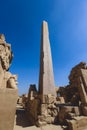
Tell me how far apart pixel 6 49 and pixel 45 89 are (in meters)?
3.88

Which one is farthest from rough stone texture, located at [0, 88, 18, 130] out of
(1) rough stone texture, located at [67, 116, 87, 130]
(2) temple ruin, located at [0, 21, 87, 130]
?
(1) rough stone texture, located at [67, 116, 87, 130]

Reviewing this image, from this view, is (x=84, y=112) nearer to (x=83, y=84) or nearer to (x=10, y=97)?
(x=83, y=84)

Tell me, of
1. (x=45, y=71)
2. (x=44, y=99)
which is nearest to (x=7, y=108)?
(x=44, y=99)

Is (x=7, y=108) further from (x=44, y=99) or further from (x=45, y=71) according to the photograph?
(x=45, y=71)

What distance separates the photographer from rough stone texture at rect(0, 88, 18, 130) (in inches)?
89.2

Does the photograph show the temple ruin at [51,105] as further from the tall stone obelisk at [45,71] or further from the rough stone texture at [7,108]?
the rough stone texture at [7,108]

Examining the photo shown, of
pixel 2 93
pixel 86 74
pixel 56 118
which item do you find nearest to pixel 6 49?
pixel 2 93

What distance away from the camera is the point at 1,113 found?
2.28m

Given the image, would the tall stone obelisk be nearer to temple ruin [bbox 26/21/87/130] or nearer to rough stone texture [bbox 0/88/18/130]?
temple ruin [bbox 26/21/87/130]

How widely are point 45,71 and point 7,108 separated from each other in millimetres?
5779

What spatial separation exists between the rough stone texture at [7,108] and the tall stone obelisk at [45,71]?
4.70 meters

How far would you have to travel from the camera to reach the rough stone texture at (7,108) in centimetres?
227

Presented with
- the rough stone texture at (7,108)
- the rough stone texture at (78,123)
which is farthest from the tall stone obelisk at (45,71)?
the rough stone texture at (7,108)

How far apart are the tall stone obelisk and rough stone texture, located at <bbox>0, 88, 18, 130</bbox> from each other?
15.4 feet
